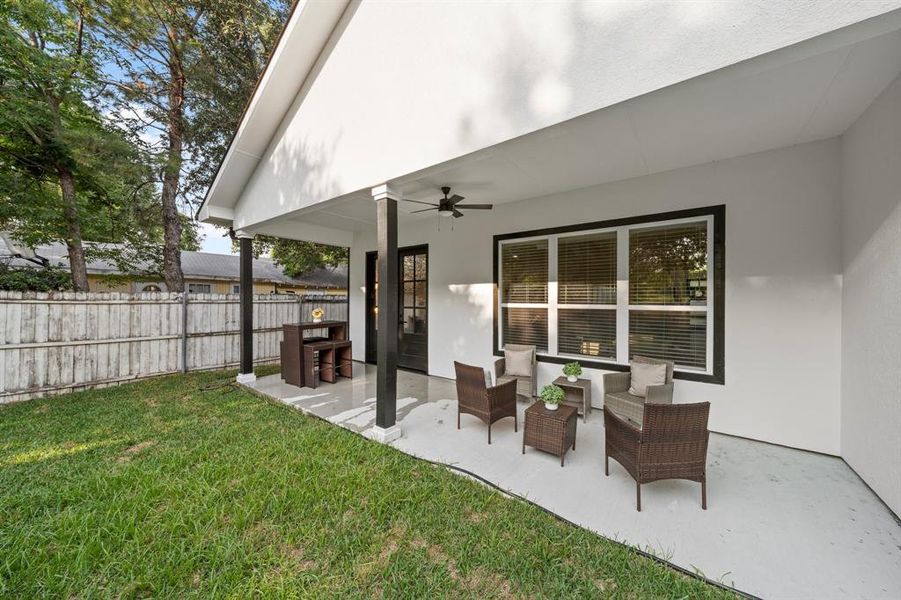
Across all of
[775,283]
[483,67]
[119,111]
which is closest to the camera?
[483,67]

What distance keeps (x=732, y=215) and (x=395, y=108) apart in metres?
3.73

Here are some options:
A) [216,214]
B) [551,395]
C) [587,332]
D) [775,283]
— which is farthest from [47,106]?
[775,283]

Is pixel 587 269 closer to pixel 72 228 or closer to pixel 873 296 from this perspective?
pixel 873 296

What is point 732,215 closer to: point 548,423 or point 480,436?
point 548,423

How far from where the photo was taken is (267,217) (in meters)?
5.12

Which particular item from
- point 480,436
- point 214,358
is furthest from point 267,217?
point 480,436

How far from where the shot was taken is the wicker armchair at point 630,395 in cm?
334

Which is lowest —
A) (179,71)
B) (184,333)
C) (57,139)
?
(184,333)

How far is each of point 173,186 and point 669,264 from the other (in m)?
9.76

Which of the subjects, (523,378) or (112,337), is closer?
(523,378)

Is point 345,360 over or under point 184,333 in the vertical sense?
under

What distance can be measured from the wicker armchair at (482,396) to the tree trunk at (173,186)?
25.1 ft

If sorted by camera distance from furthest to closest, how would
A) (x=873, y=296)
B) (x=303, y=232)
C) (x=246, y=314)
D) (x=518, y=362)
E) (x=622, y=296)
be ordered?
(x=303, y=232)
(x=246, y=314)
(x=518, y=362)
(x=622, y=296)
(x=873, y=296)

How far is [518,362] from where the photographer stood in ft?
15.3
